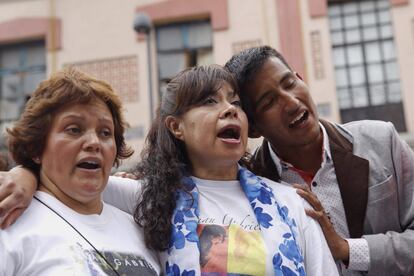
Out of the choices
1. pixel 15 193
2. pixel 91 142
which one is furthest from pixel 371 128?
pixel 15 193

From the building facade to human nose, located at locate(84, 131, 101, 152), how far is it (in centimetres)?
613

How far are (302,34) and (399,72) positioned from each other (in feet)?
5.49

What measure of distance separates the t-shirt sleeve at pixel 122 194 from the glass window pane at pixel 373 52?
7.12 meters

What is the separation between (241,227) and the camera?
227 cm

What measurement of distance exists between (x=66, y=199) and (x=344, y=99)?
7109 millimetres

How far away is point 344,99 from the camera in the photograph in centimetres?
865

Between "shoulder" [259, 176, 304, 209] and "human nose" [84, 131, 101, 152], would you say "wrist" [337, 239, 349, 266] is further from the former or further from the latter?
Result: "human nose" [84, 131, 101, 152]

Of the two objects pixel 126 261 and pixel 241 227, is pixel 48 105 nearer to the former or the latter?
pixel 126 261

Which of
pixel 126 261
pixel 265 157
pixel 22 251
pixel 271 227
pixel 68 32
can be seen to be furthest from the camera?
pixel 68 32

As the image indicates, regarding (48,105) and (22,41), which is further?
(22,41)

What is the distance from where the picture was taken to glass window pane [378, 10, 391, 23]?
8.76m

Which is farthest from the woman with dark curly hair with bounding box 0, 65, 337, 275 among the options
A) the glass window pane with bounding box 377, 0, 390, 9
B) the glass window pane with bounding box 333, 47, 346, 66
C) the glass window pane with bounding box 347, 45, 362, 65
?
the glass window pane with bounding box 377, 0, 390, 9

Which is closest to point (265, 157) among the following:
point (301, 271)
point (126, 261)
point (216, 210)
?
point (216, 210)

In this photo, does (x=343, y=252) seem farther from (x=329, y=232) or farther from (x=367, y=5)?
(x=367, y=5)
